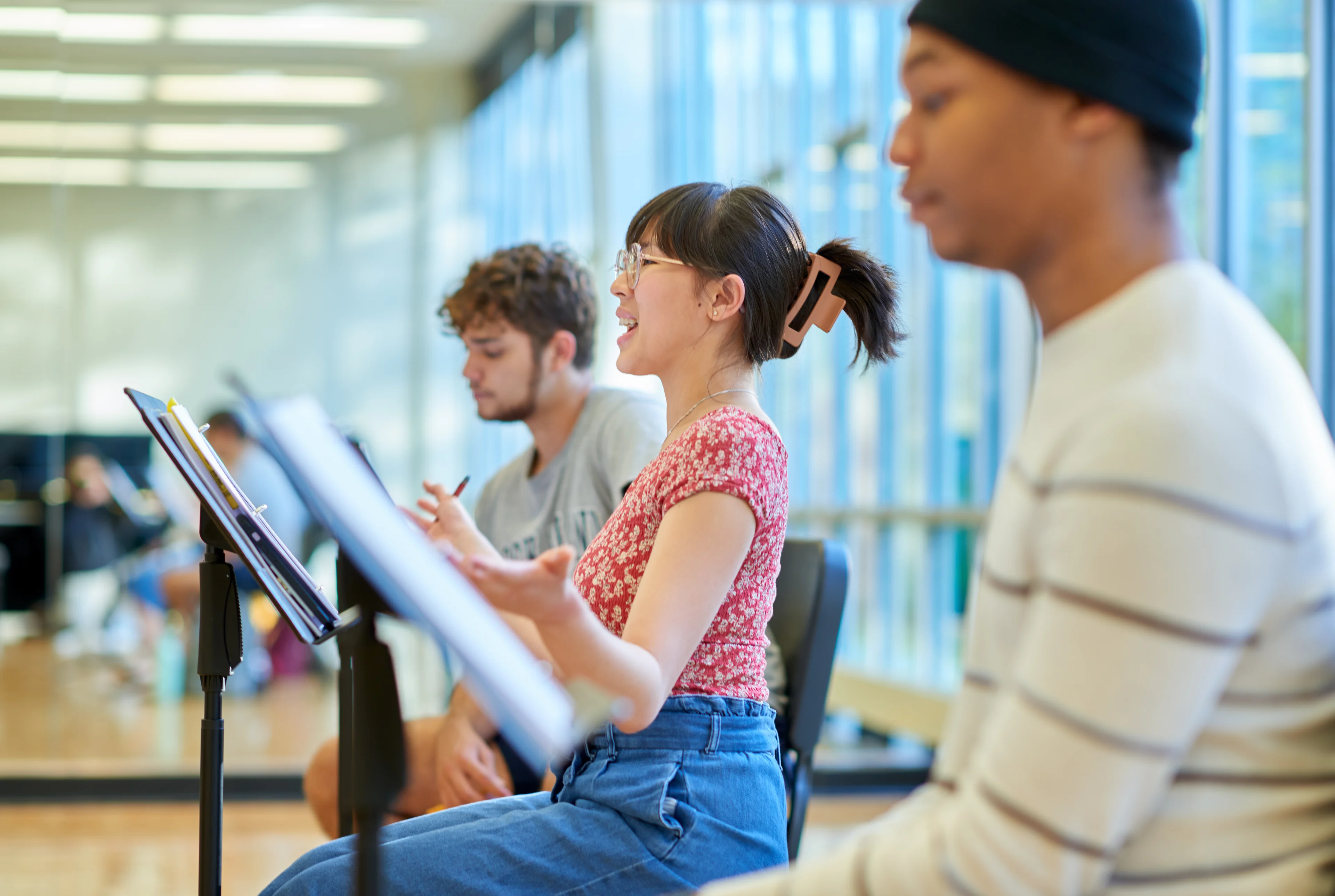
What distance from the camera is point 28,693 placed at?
12.1ft

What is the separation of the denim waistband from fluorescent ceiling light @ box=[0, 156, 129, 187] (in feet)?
10.3

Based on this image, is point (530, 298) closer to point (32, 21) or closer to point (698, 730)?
point (698, 730)

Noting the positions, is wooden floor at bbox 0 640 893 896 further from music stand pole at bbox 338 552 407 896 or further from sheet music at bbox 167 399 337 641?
music stand pole at bbox 338 552 407 896

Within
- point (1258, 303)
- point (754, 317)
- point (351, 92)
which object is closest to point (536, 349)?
point (754, 317)

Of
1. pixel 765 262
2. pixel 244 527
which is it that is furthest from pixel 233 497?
pixel 765 262

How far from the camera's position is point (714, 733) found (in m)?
1.19

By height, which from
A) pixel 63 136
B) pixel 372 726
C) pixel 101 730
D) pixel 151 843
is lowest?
pixel 151 843

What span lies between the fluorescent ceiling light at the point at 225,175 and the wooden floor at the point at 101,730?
1431 mm

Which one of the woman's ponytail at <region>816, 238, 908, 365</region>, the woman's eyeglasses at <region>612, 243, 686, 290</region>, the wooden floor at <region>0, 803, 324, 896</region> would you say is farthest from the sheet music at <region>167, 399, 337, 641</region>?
the wooden floor at <region>0, 803, 324, 896</region>

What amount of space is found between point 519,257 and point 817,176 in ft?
7.73

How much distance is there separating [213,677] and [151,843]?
1.87 m

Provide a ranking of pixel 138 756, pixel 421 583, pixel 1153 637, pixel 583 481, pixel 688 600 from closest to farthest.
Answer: pixel 1153 637 → pixel 421 583 → pixel 688 600 → pixel 583 481 → pixel 138 756

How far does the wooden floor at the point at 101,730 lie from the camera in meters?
3.62

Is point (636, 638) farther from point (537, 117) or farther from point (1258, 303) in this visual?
point (537, 117)
